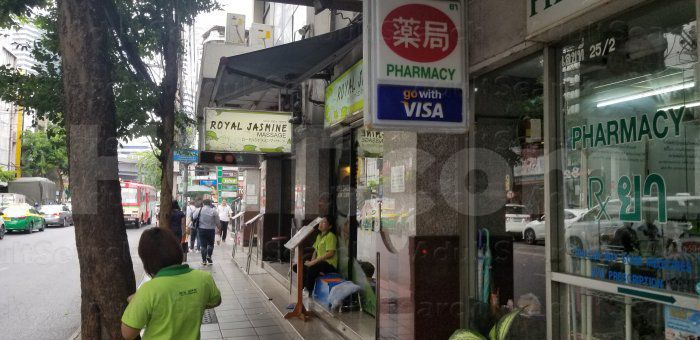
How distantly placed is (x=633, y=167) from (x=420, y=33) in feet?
6.13

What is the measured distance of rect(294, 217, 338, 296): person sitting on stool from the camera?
746 cm

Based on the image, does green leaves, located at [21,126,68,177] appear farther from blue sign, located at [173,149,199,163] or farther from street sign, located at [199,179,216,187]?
Result: blue sign, located at [173,149,199,163]

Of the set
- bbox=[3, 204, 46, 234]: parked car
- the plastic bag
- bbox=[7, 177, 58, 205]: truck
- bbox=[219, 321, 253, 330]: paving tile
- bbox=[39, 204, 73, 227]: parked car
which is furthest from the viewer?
bbox=[7, 177, 58, 205]: truck

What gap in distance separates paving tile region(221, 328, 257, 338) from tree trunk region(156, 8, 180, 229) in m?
1.89

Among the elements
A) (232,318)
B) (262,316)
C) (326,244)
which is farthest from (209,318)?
(326,244)

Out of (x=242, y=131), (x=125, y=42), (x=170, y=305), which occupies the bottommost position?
(x=170, y=305)

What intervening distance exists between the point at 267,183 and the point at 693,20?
10776 mm

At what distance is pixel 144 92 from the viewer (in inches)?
320

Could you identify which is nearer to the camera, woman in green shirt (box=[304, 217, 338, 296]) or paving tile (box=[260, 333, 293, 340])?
paving tile (box=[260, 333, 293, 340])

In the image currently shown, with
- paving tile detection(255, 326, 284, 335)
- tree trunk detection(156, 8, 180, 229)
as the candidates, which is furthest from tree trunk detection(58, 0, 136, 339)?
tree trunk detection(156, 8, 180, 229)

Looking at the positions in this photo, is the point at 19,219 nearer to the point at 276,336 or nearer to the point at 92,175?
the point at 276,336

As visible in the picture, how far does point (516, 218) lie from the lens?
4746 millimetres

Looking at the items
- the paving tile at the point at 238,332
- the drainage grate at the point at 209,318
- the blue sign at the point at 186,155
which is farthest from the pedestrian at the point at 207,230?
the paving tile at the point at 238,332

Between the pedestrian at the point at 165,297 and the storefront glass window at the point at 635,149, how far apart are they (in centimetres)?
254
